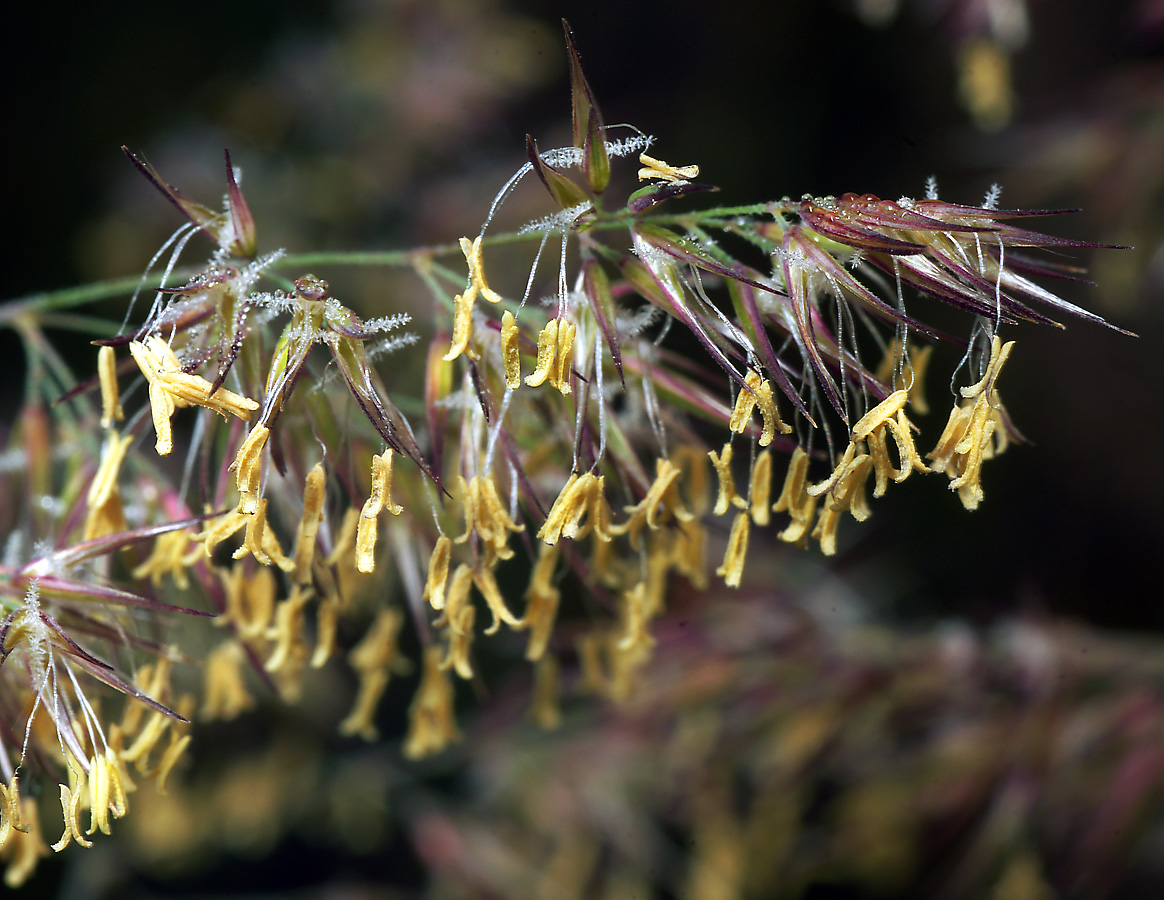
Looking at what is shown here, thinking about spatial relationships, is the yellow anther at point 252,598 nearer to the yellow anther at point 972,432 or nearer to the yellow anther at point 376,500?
the yellow anther at point 376,500

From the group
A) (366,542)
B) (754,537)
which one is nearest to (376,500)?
(366,542)

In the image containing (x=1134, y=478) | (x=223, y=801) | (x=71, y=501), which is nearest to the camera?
(x=71, y=501)

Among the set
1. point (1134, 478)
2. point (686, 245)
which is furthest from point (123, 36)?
point (1134, 478)

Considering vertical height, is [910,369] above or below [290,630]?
above

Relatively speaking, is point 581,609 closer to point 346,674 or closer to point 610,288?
point 346,674

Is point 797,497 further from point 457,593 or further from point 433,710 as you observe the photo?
point 433,710
